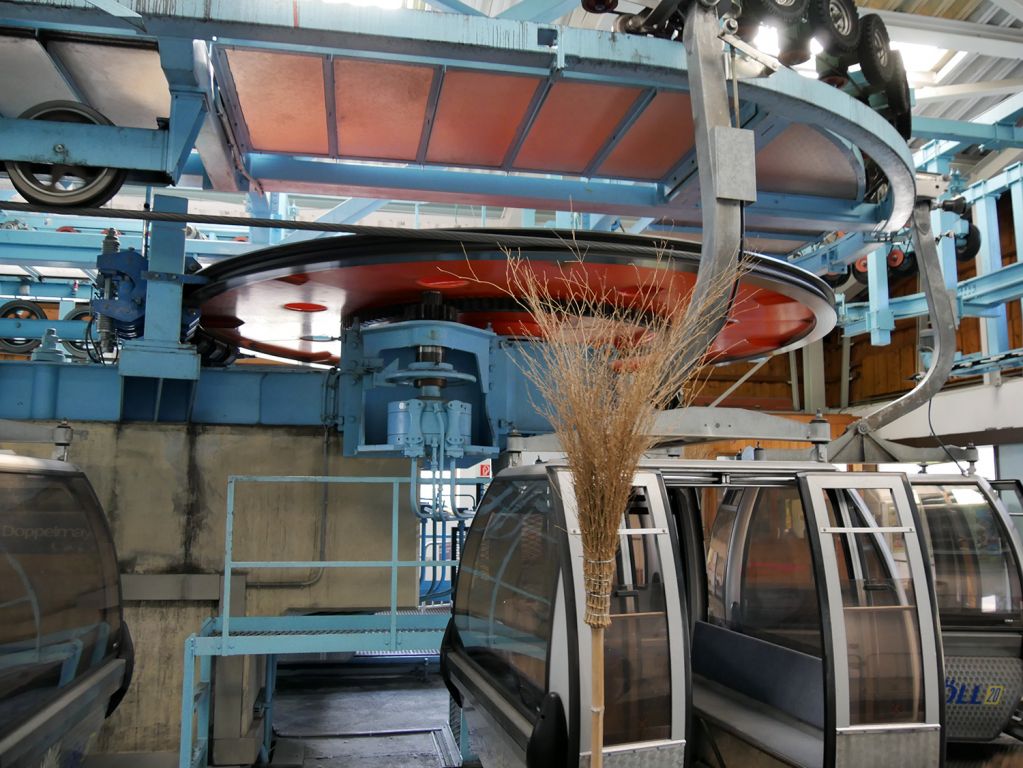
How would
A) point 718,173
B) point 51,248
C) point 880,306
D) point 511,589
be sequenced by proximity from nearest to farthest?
point 511,589 → point 718,173 → point 51,248 → point 880,306

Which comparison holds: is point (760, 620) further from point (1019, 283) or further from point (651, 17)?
point (1019, 283)

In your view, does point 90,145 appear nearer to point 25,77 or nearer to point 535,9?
point 25,77

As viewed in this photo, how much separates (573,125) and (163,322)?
11.9 feet

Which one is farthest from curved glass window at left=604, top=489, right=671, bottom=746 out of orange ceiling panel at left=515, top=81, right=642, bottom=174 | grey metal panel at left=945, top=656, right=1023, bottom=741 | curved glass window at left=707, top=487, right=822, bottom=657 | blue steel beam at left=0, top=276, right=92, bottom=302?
blue steel beam at left=0, top=276, right=92, bottom=302

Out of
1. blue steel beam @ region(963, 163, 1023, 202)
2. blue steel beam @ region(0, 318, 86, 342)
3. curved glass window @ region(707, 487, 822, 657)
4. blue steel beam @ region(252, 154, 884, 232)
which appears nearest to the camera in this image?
curved glass window @ region(707, 487, 822, 657)

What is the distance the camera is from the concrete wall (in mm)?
6879

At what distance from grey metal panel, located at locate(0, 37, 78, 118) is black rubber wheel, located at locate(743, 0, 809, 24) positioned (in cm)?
467

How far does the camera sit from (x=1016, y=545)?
16.1ft

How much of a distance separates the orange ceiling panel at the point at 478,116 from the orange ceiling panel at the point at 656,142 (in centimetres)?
93

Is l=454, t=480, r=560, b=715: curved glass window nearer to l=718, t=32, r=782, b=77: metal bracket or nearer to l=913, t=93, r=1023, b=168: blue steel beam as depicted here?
l=718, t=32, r=782, b=77: metal bracket

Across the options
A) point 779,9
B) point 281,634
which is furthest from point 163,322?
point 779,9

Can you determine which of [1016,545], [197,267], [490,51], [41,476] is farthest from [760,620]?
[197,267]

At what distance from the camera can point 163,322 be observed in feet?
21.0

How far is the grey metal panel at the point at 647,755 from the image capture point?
10.0ft
